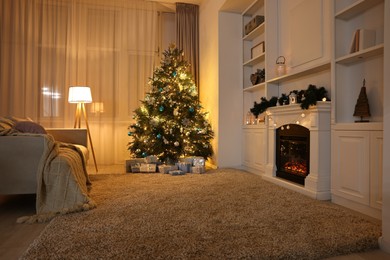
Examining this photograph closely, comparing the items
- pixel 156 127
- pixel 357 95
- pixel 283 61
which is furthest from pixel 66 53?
pixel 357 95

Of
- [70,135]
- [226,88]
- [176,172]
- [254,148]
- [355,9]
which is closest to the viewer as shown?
[355,9]

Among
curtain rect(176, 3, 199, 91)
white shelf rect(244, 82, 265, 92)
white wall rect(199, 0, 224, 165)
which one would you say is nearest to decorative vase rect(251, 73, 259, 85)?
white shelf rect(244, 82, 265, 92)

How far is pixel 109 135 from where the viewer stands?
4.79 metres

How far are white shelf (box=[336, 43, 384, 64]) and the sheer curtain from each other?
11.5 ft

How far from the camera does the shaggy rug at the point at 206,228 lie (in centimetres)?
134

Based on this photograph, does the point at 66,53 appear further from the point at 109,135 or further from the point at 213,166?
the point at 213,166

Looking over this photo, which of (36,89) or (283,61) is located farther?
(36,89)

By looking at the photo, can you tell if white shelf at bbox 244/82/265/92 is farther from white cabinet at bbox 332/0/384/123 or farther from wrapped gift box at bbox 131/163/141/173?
wrapped gift box at bbox 131/163/141/173

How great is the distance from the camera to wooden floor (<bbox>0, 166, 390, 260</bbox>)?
1.40 meters

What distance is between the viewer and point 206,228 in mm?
1635

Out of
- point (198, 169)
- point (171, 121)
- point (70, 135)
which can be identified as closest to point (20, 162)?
point (70, 135)

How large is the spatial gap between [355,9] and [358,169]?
132cm

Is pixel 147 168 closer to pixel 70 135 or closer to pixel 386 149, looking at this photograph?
pixel 70 135

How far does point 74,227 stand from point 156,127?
2516mm
